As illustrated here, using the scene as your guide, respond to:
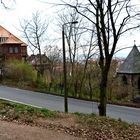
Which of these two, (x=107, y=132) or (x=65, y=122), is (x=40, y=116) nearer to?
(x=65, y=122)

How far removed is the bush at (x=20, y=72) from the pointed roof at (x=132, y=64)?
15494 millimetres

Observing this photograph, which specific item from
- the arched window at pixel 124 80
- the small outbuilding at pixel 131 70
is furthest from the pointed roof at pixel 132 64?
the arched window at pixel 124 80

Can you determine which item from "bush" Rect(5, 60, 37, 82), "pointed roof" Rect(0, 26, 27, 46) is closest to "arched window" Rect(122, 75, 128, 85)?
"bush" Rect(5, 60, 37, 82)

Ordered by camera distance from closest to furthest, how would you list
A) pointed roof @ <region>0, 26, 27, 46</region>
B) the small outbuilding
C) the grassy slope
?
1. the grassy slope
2. the small outbuilding
3. pointed roof @ <region>0, 26, 27, 46</region>

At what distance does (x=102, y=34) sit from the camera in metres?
16.6

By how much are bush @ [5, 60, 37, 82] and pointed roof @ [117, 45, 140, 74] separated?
15494mm

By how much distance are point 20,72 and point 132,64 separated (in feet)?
63.2

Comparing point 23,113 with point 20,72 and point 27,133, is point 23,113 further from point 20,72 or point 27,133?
point 20,72

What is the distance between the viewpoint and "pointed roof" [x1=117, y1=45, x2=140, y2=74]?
61031 mm

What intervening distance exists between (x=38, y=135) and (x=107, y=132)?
204 centimetres

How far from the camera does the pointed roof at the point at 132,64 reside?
6103 centimetres

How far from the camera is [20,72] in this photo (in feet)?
192

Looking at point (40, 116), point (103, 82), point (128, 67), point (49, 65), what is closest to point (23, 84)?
point (49, 65)

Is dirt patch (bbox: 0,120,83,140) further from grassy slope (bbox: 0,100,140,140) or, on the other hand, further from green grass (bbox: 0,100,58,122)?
green grass (bbox: 0,100,58,122)
